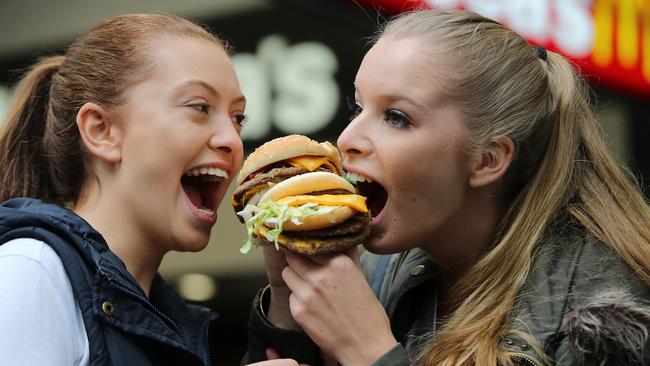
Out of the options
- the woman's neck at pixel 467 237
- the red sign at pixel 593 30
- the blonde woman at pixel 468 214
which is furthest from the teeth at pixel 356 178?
the red sign at pixel 593 30

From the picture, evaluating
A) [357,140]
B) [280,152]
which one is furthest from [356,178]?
[280,152]

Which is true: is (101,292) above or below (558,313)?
above

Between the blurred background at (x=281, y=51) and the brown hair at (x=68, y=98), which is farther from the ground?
the brown hair at (x=68, y=98)

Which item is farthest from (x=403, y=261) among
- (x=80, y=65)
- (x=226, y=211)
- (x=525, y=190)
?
(x=226, y=211)

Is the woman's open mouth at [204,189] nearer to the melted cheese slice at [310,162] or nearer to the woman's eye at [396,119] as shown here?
the melted cheese slice at [310,162]

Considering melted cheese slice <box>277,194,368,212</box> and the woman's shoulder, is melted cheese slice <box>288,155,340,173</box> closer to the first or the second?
melted cheese slice <box>277,194,368,212</box>

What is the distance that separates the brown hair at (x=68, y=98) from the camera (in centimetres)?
298

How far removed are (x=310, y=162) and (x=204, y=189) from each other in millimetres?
467

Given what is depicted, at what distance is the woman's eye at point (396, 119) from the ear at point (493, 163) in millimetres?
253

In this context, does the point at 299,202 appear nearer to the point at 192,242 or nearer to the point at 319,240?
the point at 319,240

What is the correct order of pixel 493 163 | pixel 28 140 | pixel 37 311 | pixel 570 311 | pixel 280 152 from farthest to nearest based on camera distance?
pixel 28 140, pixel 493 163, pixel 280 152, pixel 570 311, pixel 37 311

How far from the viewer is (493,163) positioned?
299 cm

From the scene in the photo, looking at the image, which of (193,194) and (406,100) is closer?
(406,100)

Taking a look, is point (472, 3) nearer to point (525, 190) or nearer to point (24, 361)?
point (525, 190)
